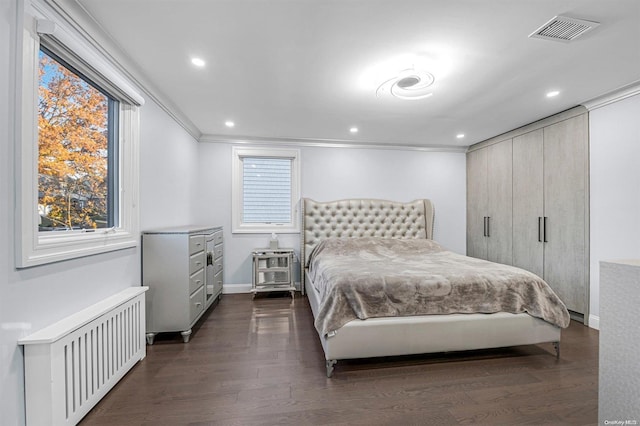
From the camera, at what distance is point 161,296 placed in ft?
8.07

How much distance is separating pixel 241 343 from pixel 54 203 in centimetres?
179

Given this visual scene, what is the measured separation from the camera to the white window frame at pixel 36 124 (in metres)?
1.28

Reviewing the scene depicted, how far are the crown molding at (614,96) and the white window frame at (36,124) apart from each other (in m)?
4.49

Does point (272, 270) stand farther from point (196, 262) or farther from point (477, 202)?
point (477, 202)

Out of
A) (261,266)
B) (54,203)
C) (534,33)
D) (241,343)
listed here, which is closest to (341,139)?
(261,266)

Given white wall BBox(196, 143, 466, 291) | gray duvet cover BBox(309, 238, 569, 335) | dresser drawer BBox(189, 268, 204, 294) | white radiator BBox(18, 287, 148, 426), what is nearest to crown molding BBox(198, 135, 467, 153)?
white wall BBox(196, 143, 466, 291)

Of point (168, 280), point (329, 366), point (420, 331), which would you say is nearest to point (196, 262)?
point (168, 280)

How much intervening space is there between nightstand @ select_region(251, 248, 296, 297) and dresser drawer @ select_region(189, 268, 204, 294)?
3.24 ft

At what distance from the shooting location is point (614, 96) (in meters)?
2.62

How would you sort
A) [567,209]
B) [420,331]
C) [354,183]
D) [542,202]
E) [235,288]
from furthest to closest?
[354,183], [235,288], [542,202], [567,209], [420,331]

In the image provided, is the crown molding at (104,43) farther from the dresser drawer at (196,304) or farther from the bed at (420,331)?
the bed at (420,331)

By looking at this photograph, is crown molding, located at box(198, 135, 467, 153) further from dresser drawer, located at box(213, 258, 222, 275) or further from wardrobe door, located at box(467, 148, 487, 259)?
dresser drawer, located at box(213, 258, 222, 275)

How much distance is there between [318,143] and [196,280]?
2.73m

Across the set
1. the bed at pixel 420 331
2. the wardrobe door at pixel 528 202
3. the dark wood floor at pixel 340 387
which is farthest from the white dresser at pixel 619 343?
the wardrobe door at pixel 528 202
